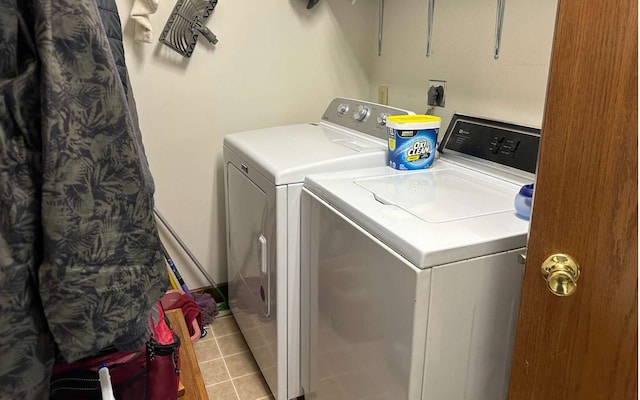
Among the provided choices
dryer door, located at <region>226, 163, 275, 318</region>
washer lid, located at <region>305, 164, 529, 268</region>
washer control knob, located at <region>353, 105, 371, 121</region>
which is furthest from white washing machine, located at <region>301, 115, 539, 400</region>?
washer control knob, located at <region>353, 105, 371, 121</region>

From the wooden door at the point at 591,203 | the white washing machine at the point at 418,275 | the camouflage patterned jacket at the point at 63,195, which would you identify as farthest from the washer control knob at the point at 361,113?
the camouflage patterned jacket at the point at 63,195

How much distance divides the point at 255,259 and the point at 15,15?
51.3 inches

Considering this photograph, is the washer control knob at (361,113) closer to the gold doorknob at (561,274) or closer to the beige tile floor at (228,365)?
the beige tile floor at (228,365)

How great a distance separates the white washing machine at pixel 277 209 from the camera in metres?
1.65

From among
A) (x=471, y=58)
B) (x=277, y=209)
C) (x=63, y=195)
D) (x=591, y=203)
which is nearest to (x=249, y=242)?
(x=277, y=209)

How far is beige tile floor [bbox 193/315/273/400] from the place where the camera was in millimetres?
1987

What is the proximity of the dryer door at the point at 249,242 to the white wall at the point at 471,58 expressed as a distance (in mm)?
874

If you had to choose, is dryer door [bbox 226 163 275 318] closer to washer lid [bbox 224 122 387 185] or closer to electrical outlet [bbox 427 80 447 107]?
washer lid [bbox 224 122 387 185]

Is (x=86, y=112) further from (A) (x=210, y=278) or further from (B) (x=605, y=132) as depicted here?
(A) (x=210, y=278)

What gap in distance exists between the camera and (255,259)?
1913 millimetres

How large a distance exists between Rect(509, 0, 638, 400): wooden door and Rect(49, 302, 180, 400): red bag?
853mm

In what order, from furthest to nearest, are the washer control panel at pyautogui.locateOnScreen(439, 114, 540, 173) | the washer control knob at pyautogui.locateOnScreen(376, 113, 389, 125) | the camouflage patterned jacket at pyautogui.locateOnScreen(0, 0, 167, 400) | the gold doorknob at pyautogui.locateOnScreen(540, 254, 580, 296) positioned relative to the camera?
the washer control knob at pyautogui.locateOnScreen(376, 113, 389, 125), the washer control panel at pyautogui.locateOnScreen(439, 114, 540, 173), the gold doorknob at pyautogui.locateOnScreen(540, 254, 580, 296), the camouflage patterned jacket at pyautogui.locateOnScreen(0, 0, 167, 400)

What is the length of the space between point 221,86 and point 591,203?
1832 millimetres

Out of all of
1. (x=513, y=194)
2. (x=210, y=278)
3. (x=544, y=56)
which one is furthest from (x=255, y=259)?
(x=544, y=56)
